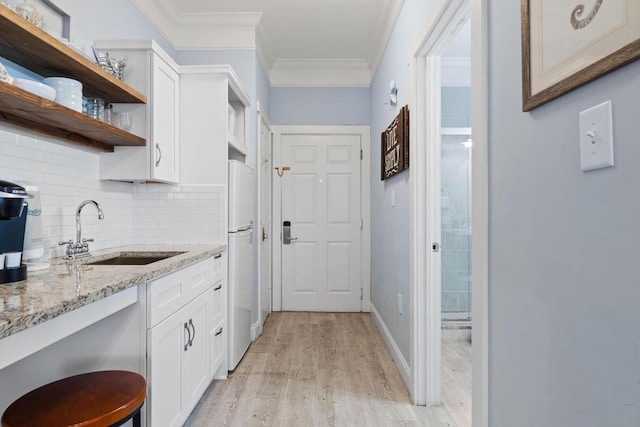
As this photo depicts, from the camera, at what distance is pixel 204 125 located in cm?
233

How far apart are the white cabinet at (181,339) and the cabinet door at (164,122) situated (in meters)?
0.66

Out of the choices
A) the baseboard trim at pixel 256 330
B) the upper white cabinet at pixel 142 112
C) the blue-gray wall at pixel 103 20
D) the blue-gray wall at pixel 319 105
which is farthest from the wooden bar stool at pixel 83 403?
the blue-gray wall at pixel 319 105

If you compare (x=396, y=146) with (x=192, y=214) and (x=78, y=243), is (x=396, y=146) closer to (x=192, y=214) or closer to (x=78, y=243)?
(x=192, y=214)

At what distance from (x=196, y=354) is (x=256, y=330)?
1266 mm

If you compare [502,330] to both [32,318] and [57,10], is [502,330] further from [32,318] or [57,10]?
[57,10]

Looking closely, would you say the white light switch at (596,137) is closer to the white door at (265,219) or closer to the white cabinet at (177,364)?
the white cabinet at (177,364)

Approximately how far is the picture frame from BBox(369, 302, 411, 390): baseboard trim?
5.92 feet

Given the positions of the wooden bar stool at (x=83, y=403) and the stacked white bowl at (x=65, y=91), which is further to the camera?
the stacked white bowl at (x=65, y=91)

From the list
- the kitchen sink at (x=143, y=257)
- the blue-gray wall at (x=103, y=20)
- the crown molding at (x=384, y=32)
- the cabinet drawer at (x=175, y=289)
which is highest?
the crown molding at (x=384, y=32)

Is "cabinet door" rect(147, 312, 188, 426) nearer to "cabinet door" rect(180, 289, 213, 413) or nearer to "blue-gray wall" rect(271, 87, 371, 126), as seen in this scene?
"cabinet door" rect(180, 289, 213, 413)

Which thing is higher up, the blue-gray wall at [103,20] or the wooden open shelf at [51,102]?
the blue-gray wall at [103,20]

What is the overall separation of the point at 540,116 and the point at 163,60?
2.08 metres

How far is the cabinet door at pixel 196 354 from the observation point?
164 cm

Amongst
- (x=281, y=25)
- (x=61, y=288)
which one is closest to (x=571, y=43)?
(x=61, y=288)
